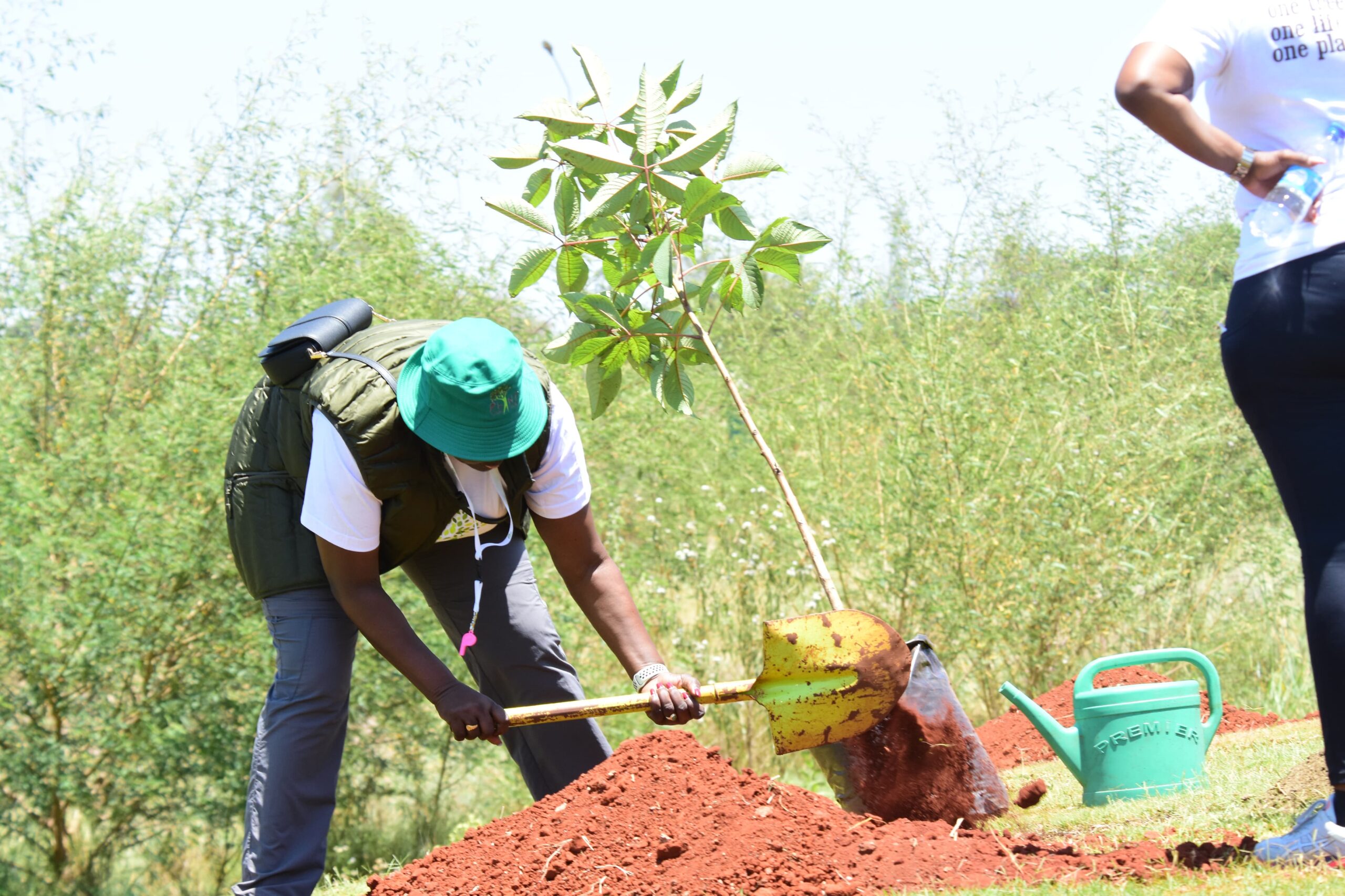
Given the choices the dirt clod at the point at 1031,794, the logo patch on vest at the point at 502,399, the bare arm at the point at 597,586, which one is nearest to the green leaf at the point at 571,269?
the bare arm at the point at 597,586

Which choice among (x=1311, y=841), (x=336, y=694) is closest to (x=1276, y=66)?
(x=1311, y=841)

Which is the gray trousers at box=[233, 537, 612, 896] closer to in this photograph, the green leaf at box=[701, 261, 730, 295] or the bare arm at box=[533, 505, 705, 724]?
the bare arm at box=[533, 505, 705, 724]

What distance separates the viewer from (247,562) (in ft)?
9.16

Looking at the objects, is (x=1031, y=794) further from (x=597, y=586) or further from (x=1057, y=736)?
(x=597, y=586)

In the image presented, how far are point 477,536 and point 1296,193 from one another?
177 centimetres

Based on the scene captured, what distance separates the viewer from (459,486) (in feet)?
8.63

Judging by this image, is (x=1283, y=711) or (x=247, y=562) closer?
(x=247, y=562)

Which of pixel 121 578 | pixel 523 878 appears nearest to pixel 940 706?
pixel 523 878

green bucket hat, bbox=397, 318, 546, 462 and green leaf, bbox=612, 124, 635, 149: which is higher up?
green leaf, bbox=612, 124, 635, 149

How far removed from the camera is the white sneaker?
1990mm

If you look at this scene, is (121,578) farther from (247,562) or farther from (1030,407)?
(1030,407)

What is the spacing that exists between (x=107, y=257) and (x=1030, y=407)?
4636 millimetres

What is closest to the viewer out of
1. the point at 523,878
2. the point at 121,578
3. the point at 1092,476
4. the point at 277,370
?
the point at 523,878

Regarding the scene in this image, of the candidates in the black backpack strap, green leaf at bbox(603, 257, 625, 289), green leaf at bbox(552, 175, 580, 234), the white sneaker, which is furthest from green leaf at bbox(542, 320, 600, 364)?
the white sneaker
